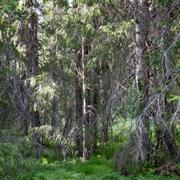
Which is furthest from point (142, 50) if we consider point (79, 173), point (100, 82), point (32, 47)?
point (32, 47)

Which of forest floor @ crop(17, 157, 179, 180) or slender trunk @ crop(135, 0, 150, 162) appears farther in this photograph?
forest floor @ crop(17, 157, 179, 180)

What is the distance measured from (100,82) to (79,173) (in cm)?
465

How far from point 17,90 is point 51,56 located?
606 centimetres

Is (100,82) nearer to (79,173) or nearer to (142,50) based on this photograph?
(79,173)

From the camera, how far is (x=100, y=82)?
14.6m

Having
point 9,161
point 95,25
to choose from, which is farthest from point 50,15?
point 9,161

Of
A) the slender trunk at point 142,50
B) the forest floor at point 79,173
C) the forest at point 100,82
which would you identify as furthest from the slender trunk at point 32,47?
the slender trunk at point 142,50

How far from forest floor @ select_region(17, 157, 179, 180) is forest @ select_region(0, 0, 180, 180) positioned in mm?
25

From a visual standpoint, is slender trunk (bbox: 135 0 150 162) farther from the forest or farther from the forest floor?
the forest floor

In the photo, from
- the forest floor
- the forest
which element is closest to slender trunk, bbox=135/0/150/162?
the forest

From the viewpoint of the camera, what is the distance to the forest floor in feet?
31.3

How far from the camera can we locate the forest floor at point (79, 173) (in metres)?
9.54

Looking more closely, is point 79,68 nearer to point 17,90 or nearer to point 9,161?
point 17,90

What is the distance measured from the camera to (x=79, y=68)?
14156mm
